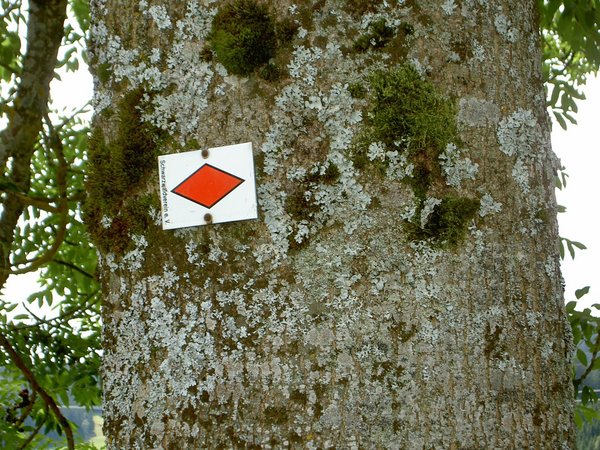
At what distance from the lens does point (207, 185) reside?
1.52 meters

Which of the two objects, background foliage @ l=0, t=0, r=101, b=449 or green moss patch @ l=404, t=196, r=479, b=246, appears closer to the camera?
green moss patch @ l=404, t=196, r=479, b=246

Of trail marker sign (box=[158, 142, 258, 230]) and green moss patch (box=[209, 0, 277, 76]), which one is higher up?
green moss patch (box=[209, 0, 277, 76])

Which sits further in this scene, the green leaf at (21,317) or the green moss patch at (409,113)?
the green leaf at (21,317)

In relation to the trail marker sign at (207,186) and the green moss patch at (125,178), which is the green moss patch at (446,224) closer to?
the trail marker sign at (207,186)

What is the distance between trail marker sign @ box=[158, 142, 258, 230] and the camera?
147cm

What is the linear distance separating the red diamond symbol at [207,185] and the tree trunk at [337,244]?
2.3 inches

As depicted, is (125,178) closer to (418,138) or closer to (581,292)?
(418,138)

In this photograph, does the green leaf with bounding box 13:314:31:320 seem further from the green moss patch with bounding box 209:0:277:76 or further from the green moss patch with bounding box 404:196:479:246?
the green moss patch with bounding box 404:196:479:246

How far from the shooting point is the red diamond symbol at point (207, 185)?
1.49 m

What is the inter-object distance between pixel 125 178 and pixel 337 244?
0.50 meters

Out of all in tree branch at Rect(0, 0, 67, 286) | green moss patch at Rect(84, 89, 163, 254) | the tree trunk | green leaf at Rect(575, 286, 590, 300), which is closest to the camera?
the tree trunk

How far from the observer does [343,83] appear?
146 cm

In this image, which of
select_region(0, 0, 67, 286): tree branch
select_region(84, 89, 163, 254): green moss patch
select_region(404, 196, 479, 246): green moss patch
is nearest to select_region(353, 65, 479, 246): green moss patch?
select_region(404, 196, 479, 246): green moss patch

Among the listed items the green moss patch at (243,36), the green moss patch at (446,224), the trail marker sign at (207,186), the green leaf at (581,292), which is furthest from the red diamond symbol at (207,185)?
the green leaf at (581,292)
